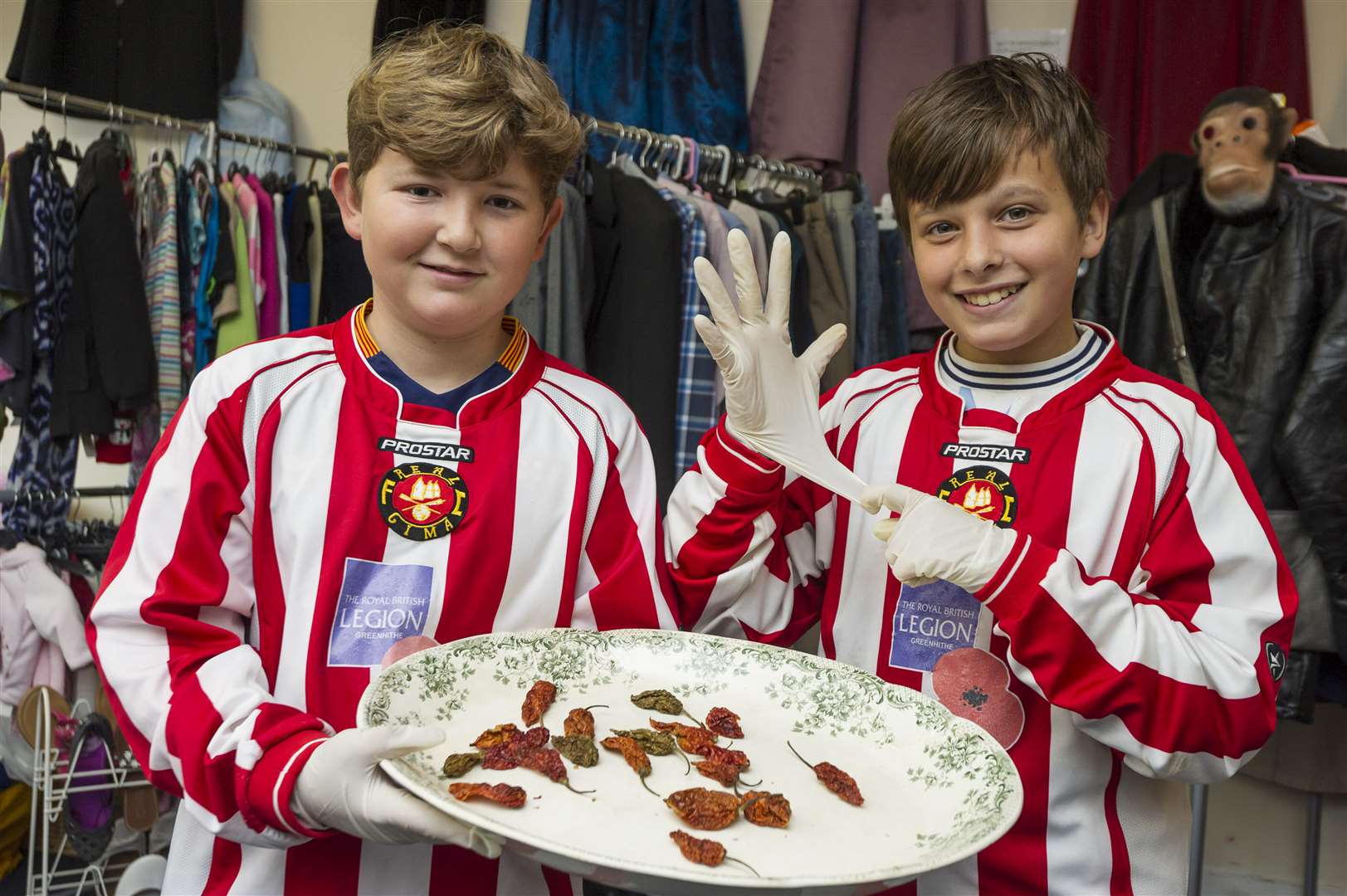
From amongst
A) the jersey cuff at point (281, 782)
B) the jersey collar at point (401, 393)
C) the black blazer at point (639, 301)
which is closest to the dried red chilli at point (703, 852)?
the jersey cuff at point (281, 782)

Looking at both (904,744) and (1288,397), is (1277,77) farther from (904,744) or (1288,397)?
(904,744)

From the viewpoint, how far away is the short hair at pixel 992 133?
4.22ft

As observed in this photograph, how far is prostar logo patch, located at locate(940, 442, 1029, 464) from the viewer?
129 cm

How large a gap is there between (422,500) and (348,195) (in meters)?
0.39

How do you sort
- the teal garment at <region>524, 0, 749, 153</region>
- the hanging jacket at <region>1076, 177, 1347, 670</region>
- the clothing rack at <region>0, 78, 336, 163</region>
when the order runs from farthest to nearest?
the teal garment at <region>524, 0, 749, 153</region>
the clothing rack at <region>0, 78, 336, 163</region>
the hanging jacket at <region>1076, 177, 1347, 670</region>

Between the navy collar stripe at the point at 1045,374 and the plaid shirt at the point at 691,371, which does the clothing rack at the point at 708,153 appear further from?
the navy collar stripe at the point at 1045,374

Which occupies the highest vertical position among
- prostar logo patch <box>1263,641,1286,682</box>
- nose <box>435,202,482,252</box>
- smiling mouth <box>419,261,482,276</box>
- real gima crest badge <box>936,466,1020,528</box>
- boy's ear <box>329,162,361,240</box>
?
boy's ear <box>329,162,361,240</box>

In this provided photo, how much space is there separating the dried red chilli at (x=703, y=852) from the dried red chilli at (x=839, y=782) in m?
0.17

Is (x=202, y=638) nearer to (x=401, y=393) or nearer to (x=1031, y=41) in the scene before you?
(x=401, y=393)

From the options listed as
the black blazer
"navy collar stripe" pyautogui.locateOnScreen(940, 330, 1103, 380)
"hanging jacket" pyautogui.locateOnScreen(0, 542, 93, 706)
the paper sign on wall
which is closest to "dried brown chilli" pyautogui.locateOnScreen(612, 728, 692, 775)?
"navy collar stripe" pyautogui.locateOnScreen(940, 330, 1103, 380)

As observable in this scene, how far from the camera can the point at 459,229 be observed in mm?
1189

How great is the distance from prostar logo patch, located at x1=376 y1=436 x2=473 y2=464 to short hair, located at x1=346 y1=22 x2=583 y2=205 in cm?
30

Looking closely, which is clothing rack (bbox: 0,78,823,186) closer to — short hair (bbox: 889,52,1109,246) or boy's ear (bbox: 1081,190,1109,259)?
short hair (bbox: 889,52,1109,246)

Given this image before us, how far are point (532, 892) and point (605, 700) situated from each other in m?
0.23
